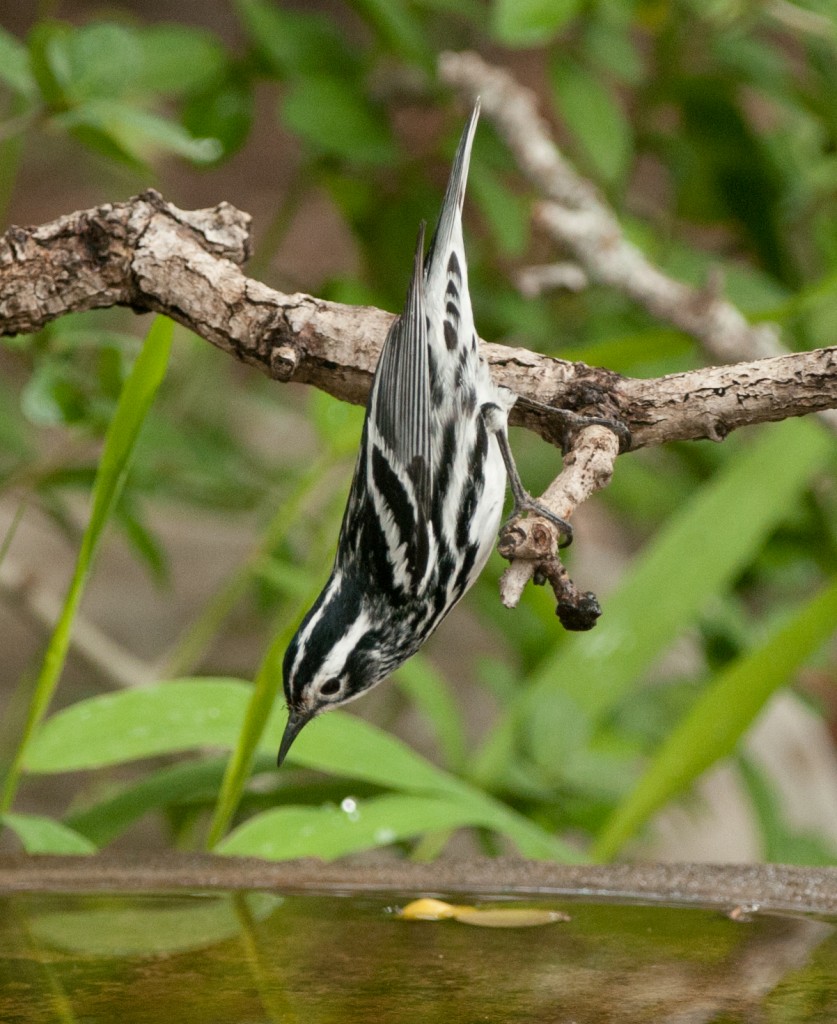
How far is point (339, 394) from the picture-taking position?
4.52 feet

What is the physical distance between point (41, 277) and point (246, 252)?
22 cm

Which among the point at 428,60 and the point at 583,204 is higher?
the point at 428,60

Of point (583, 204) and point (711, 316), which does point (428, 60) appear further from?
point (711, 316)

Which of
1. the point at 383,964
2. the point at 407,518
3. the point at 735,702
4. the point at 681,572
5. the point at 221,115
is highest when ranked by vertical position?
the point at 221,115

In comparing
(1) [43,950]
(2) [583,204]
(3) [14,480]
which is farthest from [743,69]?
(1) [43,950]

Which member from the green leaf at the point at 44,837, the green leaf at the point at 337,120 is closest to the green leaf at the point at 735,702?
the green leaf at the point at 44,837

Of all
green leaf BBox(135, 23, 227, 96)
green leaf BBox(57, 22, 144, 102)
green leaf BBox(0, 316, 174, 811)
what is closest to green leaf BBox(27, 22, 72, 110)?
green leaf BBox(57, 22, 144, 102)

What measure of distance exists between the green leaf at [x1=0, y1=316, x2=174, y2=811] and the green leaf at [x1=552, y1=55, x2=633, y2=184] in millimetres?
1132

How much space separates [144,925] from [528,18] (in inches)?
57.2

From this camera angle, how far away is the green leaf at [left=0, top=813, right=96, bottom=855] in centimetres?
167

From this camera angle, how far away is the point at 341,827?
5.88ft

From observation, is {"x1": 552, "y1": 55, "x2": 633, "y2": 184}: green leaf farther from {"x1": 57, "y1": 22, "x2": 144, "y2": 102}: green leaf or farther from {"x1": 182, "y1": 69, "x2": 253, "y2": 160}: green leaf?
{"x1": 57, "y1": 22, "x2": 144, "y2": 102}: green leaf

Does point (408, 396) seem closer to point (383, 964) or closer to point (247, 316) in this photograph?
point (247, 316)

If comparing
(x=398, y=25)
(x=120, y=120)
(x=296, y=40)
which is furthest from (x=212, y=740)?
(x=296, y=40)
